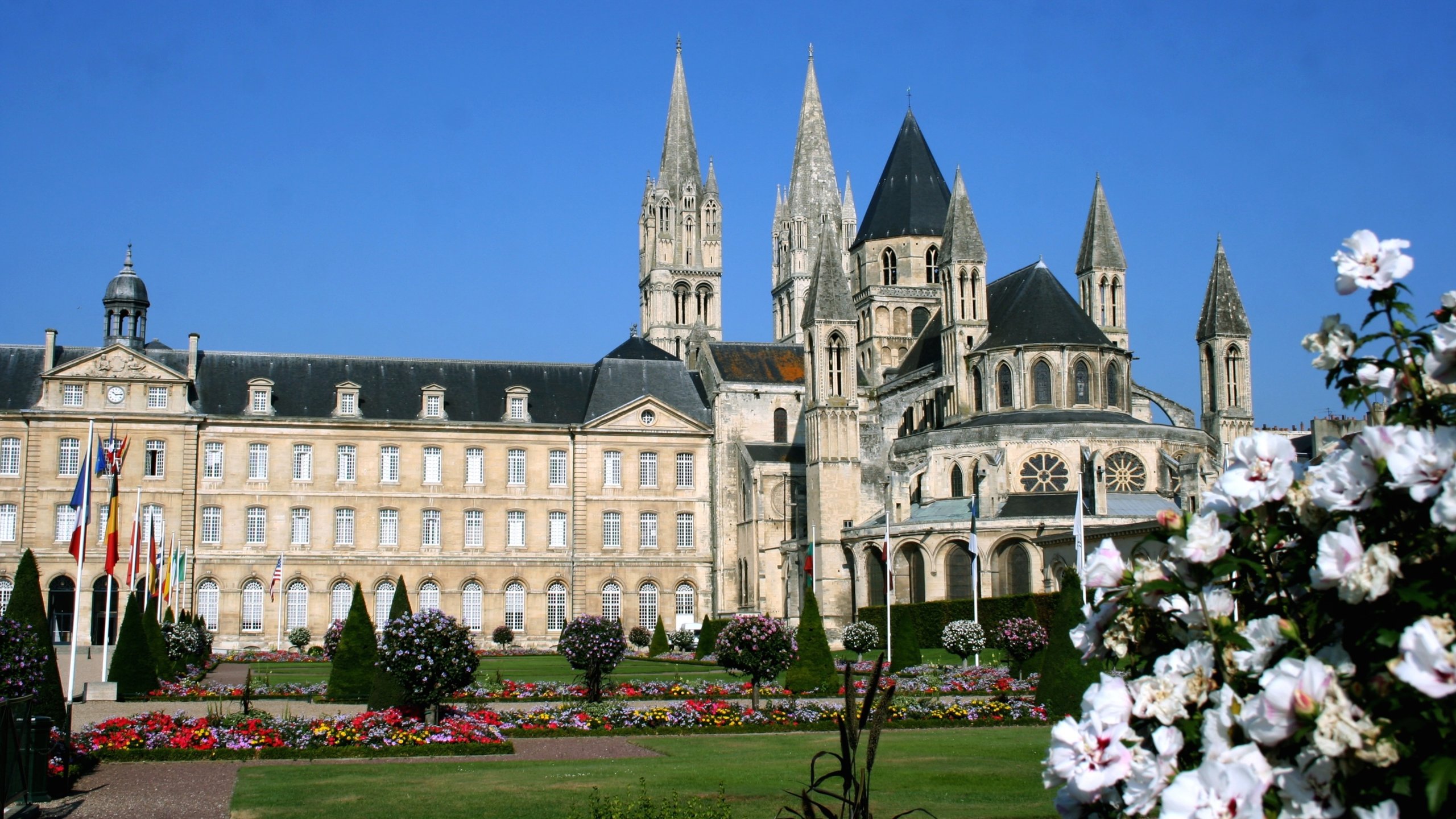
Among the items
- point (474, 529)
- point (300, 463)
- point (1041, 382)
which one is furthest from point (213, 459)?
point (1041, 382)

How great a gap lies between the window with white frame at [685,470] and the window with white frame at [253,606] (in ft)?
53.4

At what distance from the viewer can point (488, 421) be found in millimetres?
56750

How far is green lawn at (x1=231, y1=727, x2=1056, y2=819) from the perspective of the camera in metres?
13.6

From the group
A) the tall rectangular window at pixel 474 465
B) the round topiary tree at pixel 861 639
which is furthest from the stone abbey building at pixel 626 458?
the round topiary tree at pixel 861 639

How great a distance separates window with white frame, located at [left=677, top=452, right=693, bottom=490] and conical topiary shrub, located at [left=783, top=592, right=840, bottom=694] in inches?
1164

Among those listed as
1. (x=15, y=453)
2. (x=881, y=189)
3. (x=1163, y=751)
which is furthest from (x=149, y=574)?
(x=881, y=189)

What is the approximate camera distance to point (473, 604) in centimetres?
5584

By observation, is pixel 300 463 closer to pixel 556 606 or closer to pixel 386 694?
pixel 556 606

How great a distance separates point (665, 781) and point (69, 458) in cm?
4362

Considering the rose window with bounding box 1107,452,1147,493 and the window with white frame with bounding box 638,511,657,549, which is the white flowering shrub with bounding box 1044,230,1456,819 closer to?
the rose window with bounding box 1107,452,1147,493

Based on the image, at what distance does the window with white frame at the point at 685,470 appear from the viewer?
191ft

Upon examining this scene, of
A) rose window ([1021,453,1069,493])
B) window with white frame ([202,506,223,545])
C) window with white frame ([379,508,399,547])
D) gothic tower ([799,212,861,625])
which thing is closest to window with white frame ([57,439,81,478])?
window with white frame ([202,506,223,545])

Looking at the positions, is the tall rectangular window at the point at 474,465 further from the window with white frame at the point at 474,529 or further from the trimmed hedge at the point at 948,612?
the trimmed hedge at the point at 948,612

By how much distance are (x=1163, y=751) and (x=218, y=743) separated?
16777 mm
